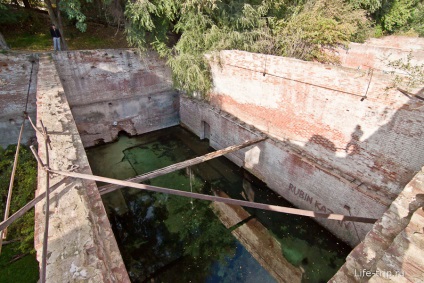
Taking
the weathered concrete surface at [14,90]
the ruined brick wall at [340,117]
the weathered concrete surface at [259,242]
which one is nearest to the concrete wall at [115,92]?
the weathered concrete surface at [14,90]

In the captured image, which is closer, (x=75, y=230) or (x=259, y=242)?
(x=75, y=230)

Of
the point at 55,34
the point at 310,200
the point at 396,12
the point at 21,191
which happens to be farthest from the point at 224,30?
the point at 396,12

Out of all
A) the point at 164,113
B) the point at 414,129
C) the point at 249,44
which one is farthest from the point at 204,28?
the point at 414,129

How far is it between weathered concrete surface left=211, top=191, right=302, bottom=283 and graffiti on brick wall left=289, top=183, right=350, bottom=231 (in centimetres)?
154

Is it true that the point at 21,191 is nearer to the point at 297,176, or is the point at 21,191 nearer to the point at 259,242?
the point at 259,242

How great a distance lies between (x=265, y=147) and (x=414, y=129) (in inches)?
164

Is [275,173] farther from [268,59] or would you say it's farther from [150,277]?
[150,277]

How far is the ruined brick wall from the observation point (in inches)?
200

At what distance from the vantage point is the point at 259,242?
691 centimetres

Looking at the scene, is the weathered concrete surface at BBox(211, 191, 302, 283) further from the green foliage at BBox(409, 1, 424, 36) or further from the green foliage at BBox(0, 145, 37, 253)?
the green foliage at BBox(409, 1, 424, 36)

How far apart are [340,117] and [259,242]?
4.18 meters

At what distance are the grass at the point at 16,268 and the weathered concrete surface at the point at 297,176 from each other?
23.0ft

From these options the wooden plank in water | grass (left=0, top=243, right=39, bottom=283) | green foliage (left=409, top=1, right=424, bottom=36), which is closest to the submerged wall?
the wooden plank in water

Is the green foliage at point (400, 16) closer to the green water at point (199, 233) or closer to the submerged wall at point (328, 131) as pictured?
the submerged wall at point (328, 131)
